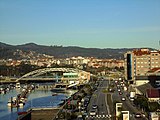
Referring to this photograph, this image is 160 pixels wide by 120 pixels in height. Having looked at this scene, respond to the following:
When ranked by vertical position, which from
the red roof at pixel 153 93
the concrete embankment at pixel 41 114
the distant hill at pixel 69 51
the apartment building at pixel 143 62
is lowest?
the concrete embankment at pixel 41 114

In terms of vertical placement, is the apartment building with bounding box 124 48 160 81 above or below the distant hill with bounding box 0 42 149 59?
below

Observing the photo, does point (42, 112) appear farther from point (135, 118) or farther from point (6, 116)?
point (135, 118)

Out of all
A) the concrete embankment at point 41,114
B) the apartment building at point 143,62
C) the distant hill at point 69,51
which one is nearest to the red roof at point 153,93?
the concrete embankment at point 41,114

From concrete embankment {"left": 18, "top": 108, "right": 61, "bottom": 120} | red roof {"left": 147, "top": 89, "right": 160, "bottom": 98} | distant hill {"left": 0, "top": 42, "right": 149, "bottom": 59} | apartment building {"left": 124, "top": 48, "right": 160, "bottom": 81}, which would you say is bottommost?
concrete embankment {"left": 18, "top": 108, "right": 61, "bottom": 120}

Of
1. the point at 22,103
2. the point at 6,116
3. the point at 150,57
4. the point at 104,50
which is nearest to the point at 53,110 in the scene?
the point at 6,116

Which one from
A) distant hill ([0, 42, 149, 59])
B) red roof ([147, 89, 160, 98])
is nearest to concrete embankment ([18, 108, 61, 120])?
red roof ([147, 89, 160, 98])

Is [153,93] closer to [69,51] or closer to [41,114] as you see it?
[41,114]

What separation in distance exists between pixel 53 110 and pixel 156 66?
19.2 metres

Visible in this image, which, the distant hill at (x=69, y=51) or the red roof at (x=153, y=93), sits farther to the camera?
the distant hill at (x=69, y=51)

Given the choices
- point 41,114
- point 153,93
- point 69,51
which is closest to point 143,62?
point 153,93

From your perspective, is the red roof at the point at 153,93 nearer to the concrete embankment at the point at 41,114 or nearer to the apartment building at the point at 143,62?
the concrete embankment at the point at 41,114

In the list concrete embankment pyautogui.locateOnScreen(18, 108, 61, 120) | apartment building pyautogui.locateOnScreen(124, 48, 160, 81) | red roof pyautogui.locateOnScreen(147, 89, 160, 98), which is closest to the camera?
concrete embankment pyautogui.locateOnScreen(18, 108, 61, 120)

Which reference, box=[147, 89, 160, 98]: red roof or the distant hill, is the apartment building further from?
the distant hill

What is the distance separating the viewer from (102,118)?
14609 millimetres
